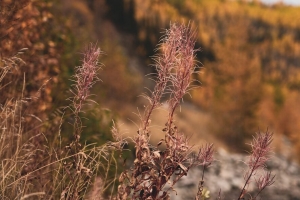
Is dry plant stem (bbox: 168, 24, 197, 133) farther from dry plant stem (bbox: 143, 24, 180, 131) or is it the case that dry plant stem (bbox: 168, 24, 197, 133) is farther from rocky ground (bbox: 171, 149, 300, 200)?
rocky ground (bbox: 171, 149, 300, 200)

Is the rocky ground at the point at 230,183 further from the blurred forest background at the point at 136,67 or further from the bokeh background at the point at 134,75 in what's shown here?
the blurred forest background at the point at 136,67

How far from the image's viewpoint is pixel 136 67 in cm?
→ 6084

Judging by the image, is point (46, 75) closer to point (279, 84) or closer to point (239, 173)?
point (239, 173)

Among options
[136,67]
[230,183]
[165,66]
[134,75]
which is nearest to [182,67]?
[165,66]

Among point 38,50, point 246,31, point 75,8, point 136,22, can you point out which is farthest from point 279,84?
point 38,50

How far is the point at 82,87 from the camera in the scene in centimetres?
281

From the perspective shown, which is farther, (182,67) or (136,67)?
(136,67)

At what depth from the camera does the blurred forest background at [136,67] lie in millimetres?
4691

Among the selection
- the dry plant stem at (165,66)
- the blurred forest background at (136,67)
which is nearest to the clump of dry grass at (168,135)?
the dry plant stem at (165,66)

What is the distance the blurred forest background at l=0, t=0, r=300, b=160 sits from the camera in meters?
4.69

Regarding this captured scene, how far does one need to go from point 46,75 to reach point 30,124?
0.81m

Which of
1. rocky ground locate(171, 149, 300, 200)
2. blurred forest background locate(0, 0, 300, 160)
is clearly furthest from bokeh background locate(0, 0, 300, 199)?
rocky ground locate(171, 149, 300, 200)

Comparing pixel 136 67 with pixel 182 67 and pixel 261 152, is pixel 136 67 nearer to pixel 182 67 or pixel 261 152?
pixel 261 152

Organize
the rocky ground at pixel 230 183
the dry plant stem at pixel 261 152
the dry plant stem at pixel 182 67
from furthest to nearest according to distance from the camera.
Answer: the rocky ground at pixel 230 183 < the dry plant stem at pixel 261 152 < the dry plant stem at pixel 182 67
